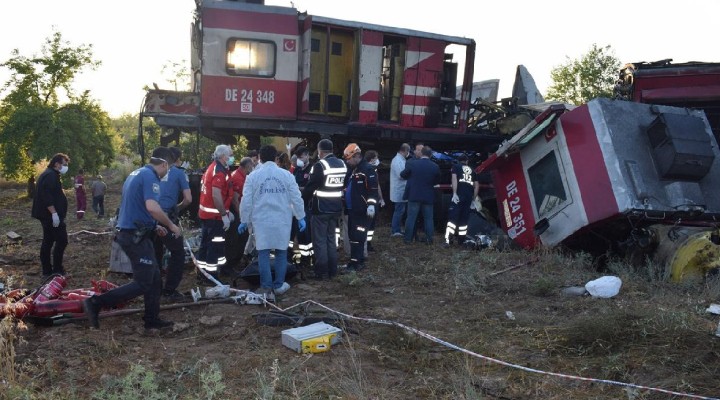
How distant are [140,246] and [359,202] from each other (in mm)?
3409

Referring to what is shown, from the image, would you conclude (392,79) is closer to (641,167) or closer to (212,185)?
(641,167)

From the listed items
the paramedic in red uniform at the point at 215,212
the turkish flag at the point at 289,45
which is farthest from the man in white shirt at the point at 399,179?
the paramedic in red uniform at the point at 215,212

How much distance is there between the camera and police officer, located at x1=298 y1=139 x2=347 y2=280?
24.9 feet

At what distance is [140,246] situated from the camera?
5.41 metres

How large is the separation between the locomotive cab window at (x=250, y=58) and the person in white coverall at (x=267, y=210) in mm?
5368

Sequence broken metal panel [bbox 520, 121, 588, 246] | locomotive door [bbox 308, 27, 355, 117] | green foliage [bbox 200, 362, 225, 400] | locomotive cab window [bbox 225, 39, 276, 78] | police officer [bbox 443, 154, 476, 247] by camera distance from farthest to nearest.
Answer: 1. locomotive door [bbox 308, 27, 355, 117]
2. locomotive cab window [bbox 225, 39, 276, 78]
3. police officer [bbox 443, 154, 476, 247]
4. broken metal panel [bbox 520, 121, 588, 246]
5. green foliage [bbox 200, 362, 225, 400]

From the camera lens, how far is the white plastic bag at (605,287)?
21.1 ft

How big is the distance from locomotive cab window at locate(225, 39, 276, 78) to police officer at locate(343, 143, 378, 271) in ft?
14.2

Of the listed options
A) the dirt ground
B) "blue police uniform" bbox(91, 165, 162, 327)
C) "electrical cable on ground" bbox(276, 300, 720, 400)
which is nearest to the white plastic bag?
the dirt ground

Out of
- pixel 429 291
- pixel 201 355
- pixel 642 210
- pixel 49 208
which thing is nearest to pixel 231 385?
pixel 201 355

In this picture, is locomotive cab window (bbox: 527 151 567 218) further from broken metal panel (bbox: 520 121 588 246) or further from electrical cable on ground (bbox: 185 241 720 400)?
electrical cable on ground (bbox: 185 241 720 400)

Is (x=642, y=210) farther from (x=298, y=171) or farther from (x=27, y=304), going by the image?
(x=27, y=304)

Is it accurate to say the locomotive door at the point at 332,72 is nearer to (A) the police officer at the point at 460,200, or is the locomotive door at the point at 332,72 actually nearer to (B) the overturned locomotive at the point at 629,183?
(A) the police officer at the point at 460,200

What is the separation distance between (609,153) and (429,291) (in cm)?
290
